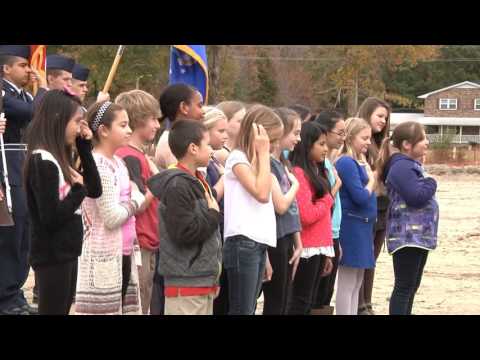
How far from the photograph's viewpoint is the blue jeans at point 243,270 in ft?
17.6

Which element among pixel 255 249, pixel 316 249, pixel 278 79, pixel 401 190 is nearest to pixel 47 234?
pixel 255 249

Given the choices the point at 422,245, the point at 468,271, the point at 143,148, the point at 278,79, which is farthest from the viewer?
the point at 278,79

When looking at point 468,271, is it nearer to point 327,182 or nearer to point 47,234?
point 327,182

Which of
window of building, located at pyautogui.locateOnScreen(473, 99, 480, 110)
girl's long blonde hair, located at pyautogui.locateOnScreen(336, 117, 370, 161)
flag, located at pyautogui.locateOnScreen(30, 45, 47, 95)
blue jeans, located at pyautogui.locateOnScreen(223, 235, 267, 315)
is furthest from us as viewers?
window of building, located at pyautogui.locateOnScreen(473, 99, 480, 110)

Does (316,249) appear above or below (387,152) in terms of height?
below

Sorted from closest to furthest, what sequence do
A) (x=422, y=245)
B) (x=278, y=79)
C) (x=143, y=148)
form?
(x=143, y=148) → (x=422, y=245) → (x=278, y=79)

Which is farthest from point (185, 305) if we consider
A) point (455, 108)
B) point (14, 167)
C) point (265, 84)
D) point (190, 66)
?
point (455, 108)

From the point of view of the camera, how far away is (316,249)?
6.33 meters

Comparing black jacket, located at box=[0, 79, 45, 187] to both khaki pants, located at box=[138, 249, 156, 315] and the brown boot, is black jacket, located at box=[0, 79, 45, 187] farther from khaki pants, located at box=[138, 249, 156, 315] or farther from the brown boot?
the brown boot

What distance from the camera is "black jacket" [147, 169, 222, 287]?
4883 mm

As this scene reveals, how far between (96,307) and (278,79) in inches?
2072

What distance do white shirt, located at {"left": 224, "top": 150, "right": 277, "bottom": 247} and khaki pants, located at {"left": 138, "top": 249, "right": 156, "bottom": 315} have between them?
536 millimetres

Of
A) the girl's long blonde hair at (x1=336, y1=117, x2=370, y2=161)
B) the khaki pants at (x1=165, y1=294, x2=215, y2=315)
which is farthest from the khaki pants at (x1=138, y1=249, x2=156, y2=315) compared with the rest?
the girl's long blonde hair at (x1=336, y1=117, x2=370, y2=161)

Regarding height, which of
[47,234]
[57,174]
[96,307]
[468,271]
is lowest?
[468,271]
